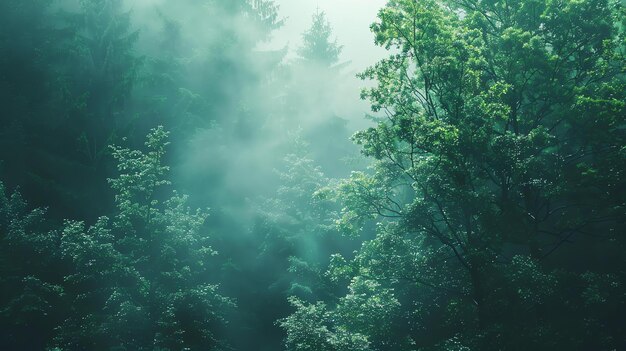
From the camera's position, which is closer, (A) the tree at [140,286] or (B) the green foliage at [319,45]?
(A) the tree at [140,286]

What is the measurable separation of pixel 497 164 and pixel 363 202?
15.6 ft

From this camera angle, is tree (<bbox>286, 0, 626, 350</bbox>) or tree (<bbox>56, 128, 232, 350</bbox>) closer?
tree (<bbox>286, 0, 626, 350</bbox>)

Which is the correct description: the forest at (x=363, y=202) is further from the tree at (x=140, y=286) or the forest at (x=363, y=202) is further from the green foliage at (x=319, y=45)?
the green foliage at (x=319, y=45)

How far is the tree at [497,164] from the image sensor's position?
9.97m

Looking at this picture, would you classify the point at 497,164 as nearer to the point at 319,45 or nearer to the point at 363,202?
the point at 363,202

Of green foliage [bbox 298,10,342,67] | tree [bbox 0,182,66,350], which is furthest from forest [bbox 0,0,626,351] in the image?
green foliage [bbox 298,10,342,67]

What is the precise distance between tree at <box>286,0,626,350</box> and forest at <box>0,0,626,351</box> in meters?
0.07

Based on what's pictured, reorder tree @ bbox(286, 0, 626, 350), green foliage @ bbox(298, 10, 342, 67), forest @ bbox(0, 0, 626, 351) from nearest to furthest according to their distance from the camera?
tree @ bbox(286, 0, 626, 350), forest @ bbox(0, 0, 626, 351), green foliage @ bbox(298, 10, 342, 67)

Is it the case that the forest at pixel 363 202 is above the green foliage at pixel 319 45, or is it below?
below

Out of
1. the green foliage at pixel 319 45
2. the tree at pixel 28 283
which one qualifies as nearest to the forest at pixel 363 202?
the tree at pixel 28 283

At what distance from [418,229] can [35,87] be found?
2177cm

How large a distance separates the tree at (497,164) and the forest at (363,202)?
0.07 meters

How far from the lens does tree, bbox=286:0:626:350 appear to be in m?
9.97

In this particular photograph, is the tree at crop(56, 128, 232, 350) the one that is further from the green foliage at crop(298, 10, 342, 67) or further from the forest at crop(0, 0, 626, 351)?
the green foliage at crop(298, 10, 342, 67)
